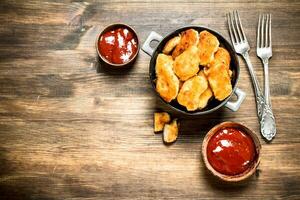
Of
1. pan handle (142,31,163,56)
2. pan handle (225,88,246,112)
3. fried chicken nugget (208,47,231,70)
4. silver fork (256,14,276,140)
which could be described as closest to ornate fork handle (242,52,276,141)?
silver fork (256,14,276,140)

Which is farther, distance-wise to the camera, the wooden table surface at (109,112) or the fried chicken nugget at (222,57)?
the wooden table surface at (109,112)

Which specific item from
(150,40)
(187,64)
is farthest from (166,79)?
(150,40)

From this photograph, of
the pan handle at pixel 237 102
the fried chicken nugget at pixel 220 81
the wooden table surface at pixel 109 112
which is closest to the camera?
the fried chicken nugget at pixel 220 81

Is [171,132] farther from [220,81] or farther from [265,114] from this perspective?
[265,114]

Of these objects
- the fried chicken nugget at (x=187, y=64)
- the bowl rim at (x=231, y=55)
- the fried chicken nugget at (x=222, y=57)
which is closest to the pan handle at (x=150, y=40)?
the bowl rim at (x=231, y=55)

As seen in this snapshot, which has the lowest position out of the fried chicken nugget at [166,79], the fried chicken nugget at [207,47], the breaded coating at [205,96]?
the breaded coating at [205,96]

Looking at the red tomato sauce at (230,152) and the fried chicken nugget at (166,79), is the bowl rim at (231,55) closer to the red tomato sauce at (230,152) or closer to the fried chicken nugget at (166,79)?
the fried chicken nugget at (166,79)

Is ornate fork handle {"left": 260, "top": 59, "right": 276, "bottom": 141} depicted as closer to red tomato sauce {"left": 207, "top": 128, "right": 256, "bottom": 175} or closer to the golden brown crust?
red tomato sauce {"left": 207, "top": 128, "right": 256, "bottom": 175}
